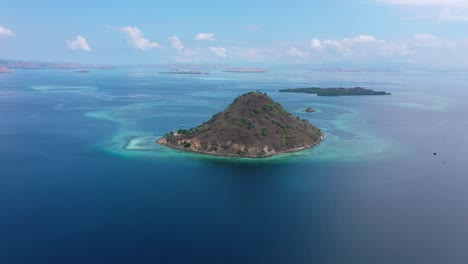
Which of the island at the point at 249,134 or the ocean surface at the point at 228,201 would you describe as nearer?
the ocean surface at the point at 228,201

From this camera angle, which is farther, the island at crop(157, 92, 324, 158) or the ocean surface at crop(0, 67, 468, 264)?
the island at crop(157, 92, 324, 158)

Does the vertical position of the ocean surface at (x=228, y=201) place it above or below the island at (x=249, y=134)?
below

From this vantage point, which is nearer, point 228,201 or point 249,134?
point 228,201

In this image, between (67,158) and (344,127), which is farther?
(344,127)

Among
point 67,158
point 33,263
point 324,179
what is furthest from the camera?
point 67,158

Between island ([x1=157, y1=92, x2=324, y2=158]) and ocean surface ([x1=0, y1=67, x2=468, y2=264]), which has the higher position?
island ([x1=157, y1=92, x2=324, y2=158])

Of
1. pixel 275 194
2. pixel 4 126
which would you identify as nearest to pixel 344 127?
pixel 275 194

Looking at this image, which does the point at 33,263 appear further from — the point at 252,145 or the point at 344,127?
the point at 344,127

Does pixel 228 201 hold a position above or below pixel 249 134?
below
